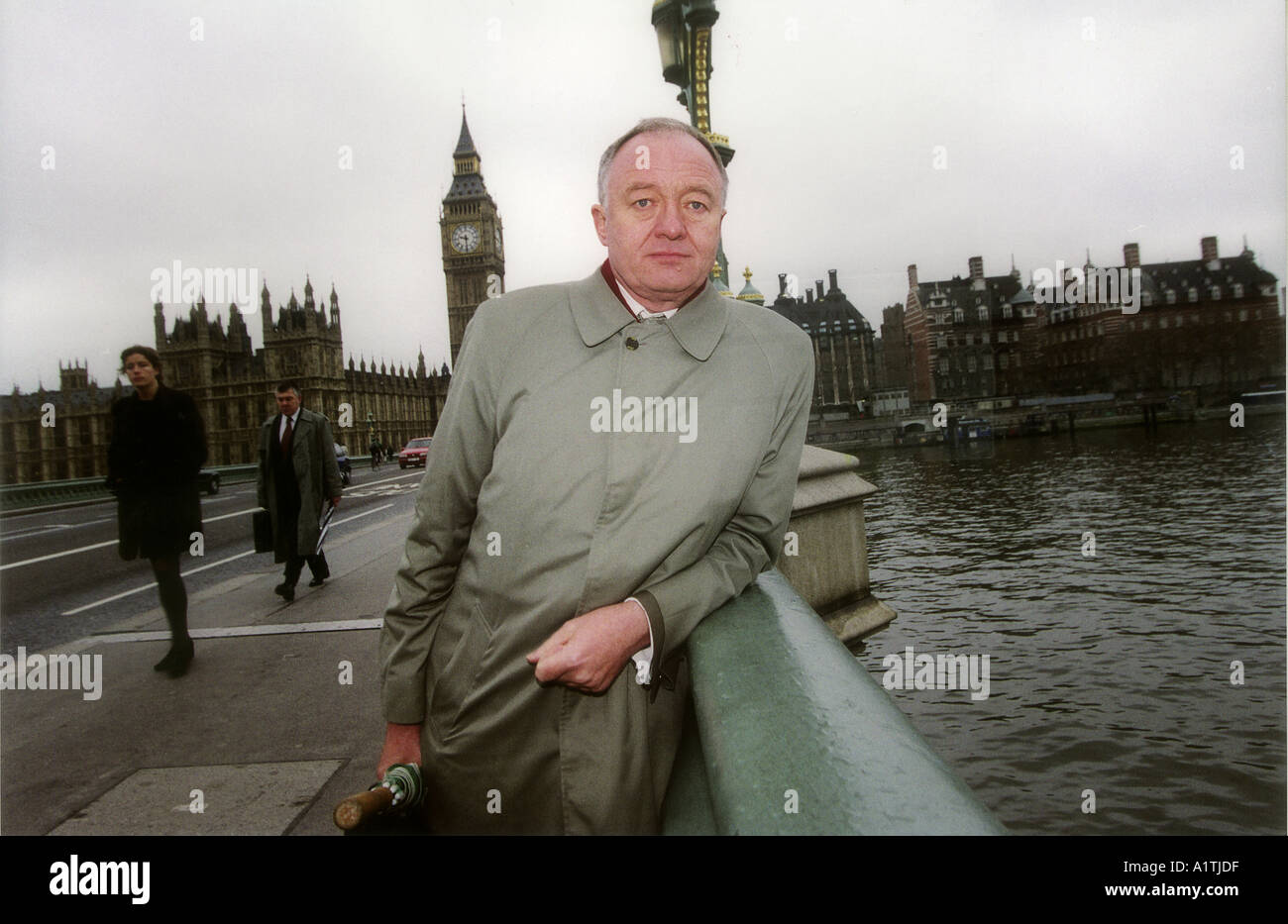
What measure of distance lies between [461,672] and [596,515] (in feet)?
1.18

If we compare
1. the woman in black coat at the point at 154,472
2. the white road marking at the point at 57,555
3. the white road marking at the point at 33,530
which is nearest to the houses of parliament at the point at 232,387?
the white road marking at the point at 33,530

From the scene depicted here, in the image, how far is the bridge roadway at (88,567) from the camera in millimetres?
6124

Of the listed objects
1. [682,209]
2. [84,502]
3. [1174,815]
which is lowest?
[1174,815]

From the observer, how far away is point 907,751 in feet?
2.81

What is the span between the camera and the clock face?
85312 mm

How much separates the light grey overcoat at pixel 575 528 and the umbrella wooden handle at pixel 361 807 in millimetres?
142

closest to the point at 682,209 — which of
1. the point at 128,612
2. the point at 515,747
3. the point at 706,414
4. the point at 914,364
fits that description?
the point at 706,414

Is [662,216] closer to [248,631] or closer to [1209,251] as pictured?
[248,631]

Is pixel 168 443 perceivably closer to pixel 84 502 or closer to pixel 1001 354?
pixel 84 502

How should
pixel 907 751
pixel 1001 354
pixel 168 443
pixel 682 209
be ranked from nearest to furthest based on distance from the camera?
pixel 907 751, pixel 682 209, pixel 168 443, pixel 1001 354

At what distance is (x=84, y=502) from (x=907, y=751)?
2349 centimetres

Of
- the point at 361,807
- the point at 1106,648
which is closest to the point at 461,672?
the point at 361,807
